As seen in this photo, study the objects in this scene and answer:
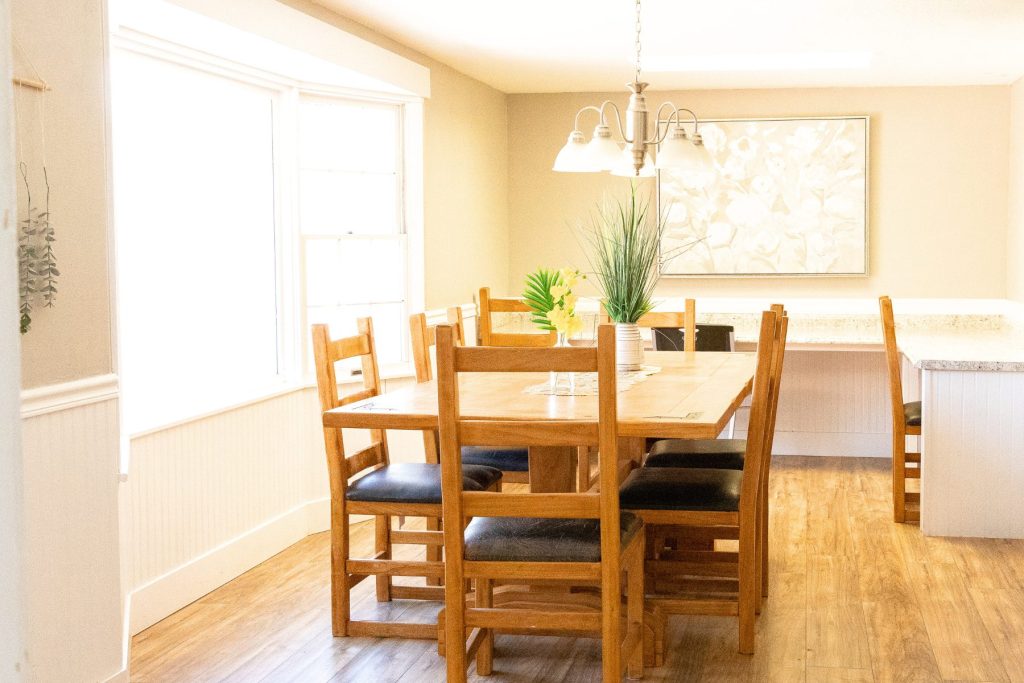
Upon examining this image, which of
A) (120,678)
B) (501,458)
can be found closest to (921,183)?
(501,458)

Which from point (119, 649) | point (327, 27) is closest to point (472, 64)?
point (327, 27)

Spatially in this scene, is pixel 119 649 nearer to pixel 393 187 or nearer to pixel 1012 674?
pixel 1012 674

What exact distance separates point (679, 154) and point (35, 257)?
203 centimetres

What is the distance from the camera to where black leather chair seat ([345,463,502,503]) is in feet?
10.4

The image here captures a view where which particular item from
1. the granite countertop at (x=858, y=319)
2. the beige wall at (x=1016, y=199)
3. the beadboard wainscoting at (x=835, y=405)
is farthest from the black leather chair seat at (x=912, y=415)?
the beige wall at (x=1016, y=199)

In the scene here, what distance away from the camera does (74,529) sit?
2.69m

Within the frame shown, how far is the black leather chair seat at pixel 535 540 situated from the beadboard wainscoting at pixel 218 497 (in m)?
1.46

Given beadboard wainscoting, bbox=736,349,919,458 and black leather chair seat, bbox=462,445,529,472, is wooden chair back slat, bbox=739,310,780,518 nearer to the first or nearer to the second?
black leather chair seat, bbox=462,445,529,472

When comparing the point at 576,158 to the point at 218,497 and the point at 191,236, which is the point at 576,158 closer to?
the point at 191,236

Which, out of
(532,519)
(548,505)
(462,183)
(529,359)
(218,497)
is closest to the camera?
(529,359)

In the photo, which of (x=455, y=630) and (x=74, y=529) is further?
(x=74, y=529)

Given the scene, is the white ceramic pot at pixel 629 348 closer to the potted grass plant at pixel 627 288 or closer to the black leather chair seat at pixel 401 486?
the potted grass plant at pixel 627 288

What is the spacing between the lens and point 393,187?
18.4 feet

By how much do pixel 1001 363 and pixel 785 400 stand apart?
7.18 feet
